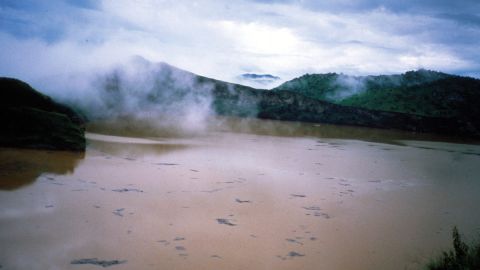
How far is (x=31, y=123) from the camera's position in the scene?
9.53m

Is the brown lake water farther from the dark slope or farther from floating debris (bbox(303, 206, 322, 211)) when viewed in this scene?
the dark slope

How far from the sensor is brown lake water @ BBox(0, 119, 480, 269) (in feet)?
14.5

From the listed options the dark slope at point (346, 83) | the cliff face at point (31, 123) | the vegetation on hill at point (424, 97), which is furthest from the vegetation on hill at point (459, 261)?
the dark slope at point (346, 83)

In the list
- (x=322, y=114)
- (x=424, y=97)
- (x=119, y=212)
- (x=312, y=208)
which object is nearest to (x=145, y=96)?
(x=322, y=114)

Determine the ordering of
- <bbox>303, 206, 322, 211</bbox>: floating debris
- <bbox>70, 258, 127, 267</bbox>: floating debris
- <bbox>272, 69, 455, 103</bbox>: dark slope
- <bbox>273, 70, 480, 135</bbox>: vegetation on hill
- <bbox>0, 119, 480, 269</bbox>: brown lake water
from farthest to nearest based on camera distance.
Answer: <bbox>272, 69, 455, 103</bbox>: dark slope
<bbox>273, 70, 480, 135</bbox>: vegetation on hill
<bbox>303, 206, 322, 211</bbox>: floating debris
<bbox>0, 119, 480, 269</bbox>: brown lake water
<bbox>70, 258, 127, 267</bbox>: floating debris

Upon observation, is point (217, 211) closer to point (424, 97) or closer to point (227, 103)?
point (227, 103)

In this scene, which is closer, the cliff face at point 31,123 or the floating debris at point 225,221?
the floating debris at point 225,221

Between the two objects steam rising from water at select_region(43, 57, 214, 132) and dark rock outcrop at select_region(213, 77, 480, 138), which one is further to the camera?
dark rock outcrop at select_region(213, 77, 480, 138)

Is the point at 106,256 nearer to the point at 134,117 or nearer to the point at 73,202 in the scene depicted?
the point at 73,202

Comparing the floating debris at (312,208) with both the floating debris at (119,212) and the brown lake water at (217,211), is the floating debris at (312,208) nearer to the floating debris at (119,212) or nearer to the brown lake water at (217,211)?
the brown lake water at (217,211)

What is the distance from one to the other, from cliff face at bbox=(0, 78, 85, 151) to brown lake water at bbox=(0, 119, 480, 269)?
0.43 meters

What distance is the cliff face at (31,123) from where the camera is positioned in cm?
926

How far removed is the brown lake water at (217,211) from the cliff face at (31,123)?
0.43 metres

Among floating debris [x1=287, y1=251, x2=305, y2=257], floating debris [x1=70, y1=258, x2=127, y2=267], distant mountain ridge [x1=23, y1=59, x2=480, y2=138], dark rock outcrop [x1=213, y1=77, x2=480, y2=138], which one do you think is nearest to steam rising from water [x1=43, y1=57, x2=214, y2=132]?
distant mountain ridge [x1=23, y1=59, x2=480, y2=138]
